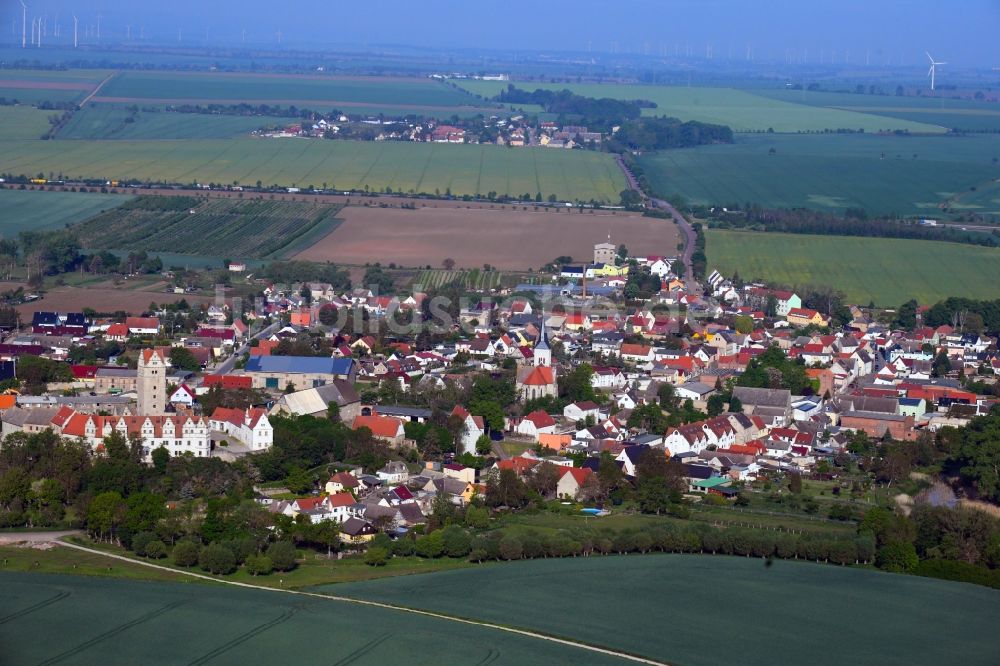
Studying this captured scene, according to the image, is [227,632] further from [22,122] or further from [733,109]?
[733,109]

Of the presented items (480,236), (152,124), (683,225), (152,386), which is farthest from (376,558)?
(152,124)

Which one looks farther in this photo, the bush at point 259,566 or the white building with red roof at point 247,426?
the white building with red roof at point 247,426

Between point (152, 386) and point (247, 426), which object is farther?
point (152, 386)

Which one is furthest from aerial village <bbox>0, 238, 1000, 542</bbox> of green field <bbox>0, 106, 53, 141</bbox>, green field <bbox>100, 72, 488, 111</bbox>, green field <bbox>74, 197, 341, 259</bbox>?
green field <bbox>100, 72, 488, 111</bbox>

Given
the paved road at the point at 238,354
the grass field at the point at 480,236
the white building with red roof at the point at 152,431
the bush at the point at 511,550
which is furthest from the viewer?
the grass field at the point at 480,236

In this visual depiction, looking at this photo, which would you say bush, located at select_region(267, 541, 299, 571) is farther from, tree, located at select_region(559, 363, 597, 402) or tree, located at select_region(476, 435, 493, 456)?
tree, located at select_region(559, 363, 597, 402)

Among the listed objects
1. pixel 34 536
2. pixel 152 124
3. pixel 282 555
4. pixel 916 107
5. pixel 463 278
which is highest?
pixel 916 107

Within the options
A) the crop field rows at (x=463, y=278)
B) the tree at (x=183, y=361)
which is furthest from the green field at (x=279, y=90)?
the tree at (x=183, y=361)

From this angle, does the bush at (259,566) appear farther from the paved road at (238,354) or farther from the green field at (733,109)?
the green field at (733,109)
